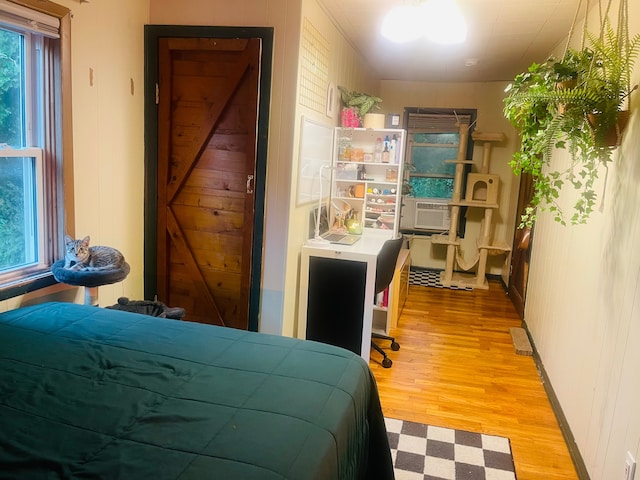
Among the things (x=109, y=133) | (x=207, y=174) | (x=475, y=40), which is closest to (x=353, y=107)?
(x=475, y=40)

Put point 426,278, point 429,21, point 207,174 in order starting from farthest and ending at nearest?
point 426,278, point 207,174, point 429,21

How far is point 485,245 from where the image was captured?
5656 millimetres

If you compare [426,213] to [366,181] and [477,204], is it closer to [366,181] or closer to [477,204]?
[477,204]

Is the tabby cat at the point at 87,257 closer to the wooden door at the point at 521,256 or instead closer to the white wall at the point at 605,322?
the white wall at the point at 605,322

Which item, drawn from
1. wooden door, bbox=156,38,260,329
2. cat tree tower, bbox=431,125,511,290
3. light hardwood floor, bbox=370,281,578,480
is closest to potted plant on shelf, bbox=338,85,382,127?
wooden door, bbox=156,38,260,329

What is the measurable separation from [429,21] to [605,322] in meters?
1.70

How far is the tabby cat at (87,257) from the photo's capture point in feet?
7.61

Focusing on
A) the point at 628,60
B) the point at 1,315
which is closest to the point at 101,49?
the point at 1,315

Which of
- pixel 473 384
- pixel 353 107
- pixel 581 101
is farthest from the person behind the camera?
pixel 353 107

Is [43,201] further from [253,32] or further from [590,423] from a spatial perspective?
[590,423]

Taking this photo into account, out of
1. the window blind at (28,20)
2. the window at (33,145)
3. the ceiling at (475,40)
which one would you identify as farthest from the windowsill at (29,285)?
the ceiling at (475,40)

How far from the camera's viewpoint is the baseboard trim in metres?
2.31

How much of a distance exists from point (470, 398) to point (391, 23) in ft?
7.28

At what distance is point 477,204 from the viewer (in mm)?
5633
